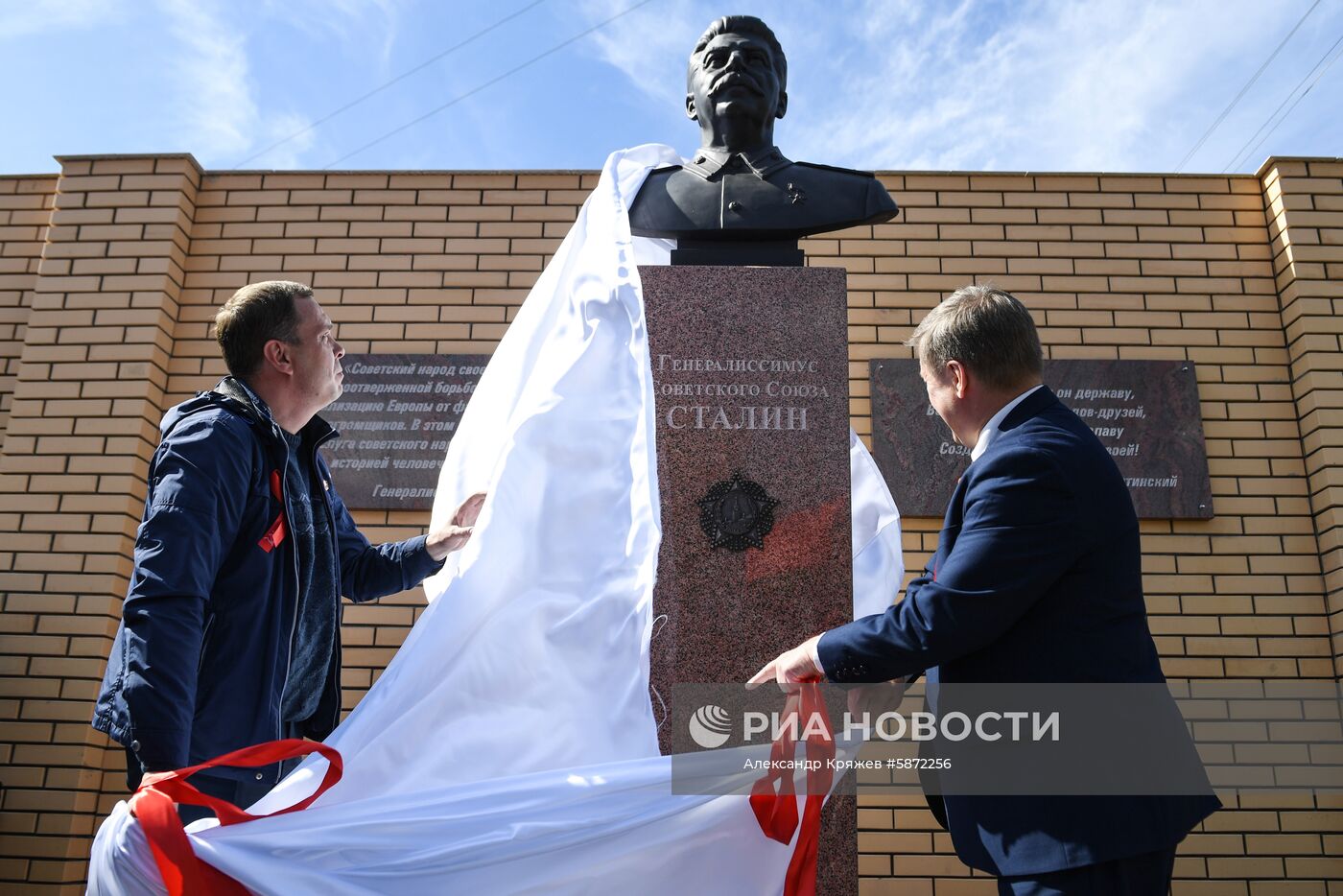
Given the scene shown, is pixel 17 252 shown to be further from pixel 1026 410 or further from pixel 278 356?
pixel 1026 410

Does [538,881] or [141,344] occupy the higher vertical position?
[141,344]

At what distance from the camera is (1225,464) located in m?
4.70

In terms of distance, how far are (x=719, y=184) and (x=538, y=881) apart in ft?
6.18

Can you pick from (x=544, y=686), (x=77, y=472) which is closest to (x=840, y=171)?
(x=544, y=686)

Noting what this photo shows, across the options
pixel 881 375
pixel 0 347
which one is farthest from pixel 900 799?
pixel 0 347

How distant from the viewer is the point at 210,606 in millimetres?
2098

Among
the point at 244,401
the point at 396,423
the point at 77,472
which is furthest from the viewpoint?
the point at 396,423

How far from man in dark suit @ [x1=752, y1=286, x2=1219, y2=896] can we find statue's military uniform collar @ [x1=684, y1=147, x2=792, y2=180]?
4.57ft

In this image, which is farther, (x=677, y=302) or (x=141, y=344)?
(x=141, y=344)

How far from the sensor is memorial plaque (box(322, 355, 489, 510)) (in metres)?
4.80

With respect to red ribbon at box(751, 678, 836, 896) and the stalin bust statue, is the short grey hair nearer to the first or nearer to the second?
red ribbon at box(751, 678, 836, 896)

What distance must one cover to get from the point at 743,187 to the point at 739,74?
35cm

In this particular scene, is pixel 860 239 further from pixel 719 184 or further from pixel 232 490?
pixel 232 490

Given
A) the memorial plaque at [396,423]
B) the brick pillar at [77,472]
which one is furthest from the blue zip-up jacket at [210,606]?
the brick pillar at [77,472]
